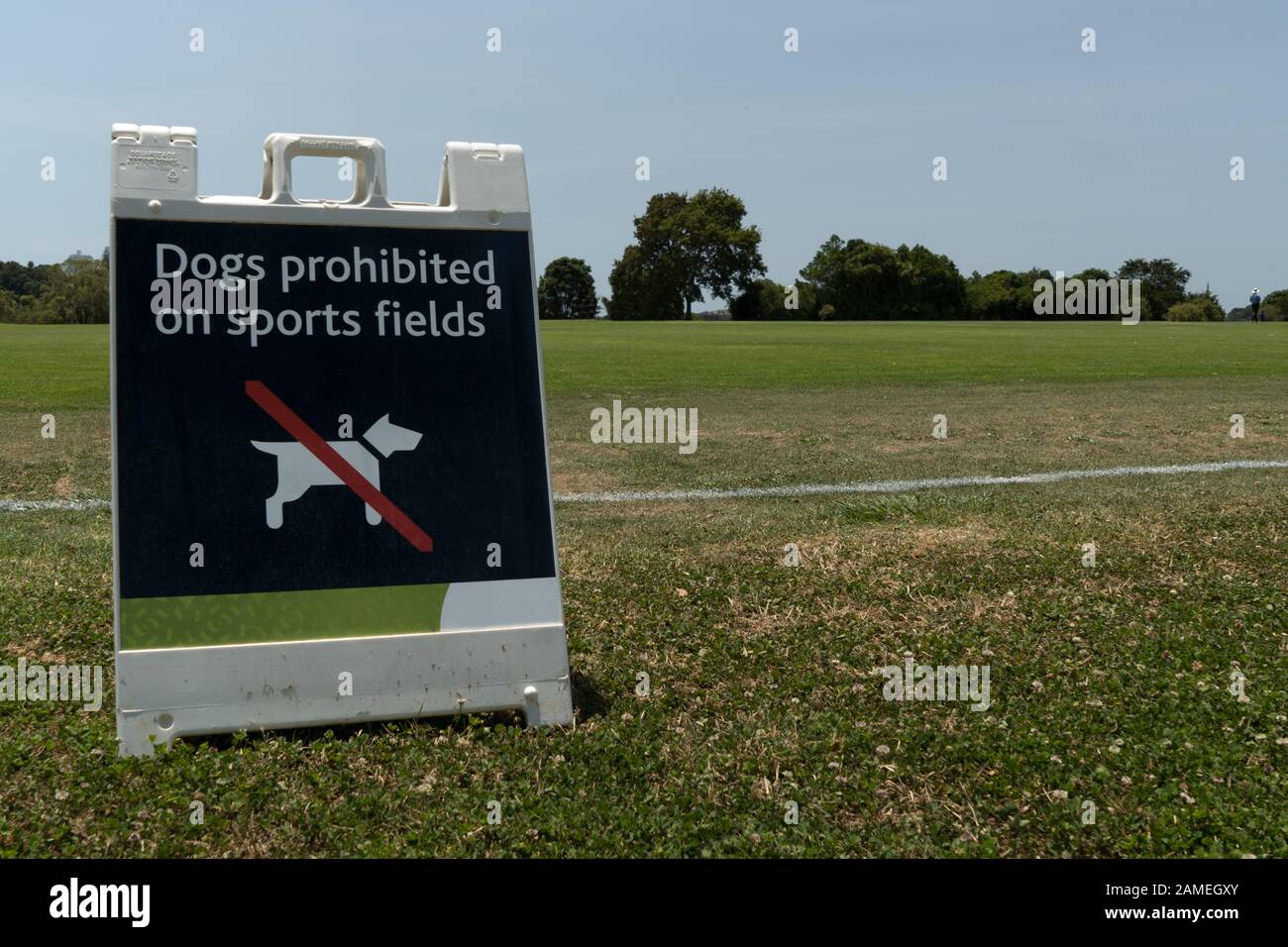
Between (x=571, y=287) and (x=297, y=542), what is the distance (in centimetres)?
11809

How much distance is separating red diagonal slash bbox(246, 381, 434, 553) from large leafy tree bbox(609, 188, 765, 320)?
332 feet

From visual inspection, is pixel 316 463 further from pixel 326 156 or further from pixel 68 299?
pixel 68 299

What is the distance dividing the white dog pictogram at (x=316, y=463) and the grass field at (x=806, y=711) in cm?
85

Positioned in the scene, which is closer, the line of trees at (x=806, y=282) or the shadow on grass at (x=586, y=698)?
Answer: the shadow on grass at (x=586, y=698)

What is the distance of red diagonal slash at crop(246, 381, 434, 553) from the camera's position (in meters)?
4.36

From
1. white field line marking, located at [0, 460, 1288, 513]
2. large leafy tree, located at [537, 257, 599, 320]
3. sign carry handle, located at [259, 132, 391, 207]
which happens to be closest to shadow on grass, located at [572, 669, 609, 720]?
sign carry handle, located at [259, 132, 391, 207]

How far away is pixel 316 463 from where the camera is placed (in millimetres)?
4383

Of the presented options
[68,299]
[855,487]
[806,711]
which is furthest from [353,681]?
[68,299]

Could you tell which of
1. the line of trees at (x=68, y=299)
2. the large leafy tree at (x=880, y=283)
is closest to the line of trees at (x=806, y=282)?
the large leafy tree at (x=880, y=283)

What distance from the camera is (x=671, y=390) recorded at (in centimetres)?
2280

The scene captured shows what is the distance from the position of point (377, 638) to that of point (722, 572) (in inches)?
105

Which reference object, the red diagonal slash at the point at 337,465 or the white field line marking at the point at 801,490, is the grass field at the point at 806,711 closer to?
the white field line marking at the point at 801,490

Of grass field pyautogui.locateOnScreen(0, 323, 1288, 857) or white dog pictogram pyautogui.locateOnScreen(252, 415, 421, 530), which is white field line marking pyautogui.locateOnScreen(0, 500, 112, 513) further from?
white dog pictogram pyautogui.locateOnScreen(252, 415, 421, 530)

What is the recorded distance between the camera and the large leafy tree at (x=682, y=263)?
348ft
